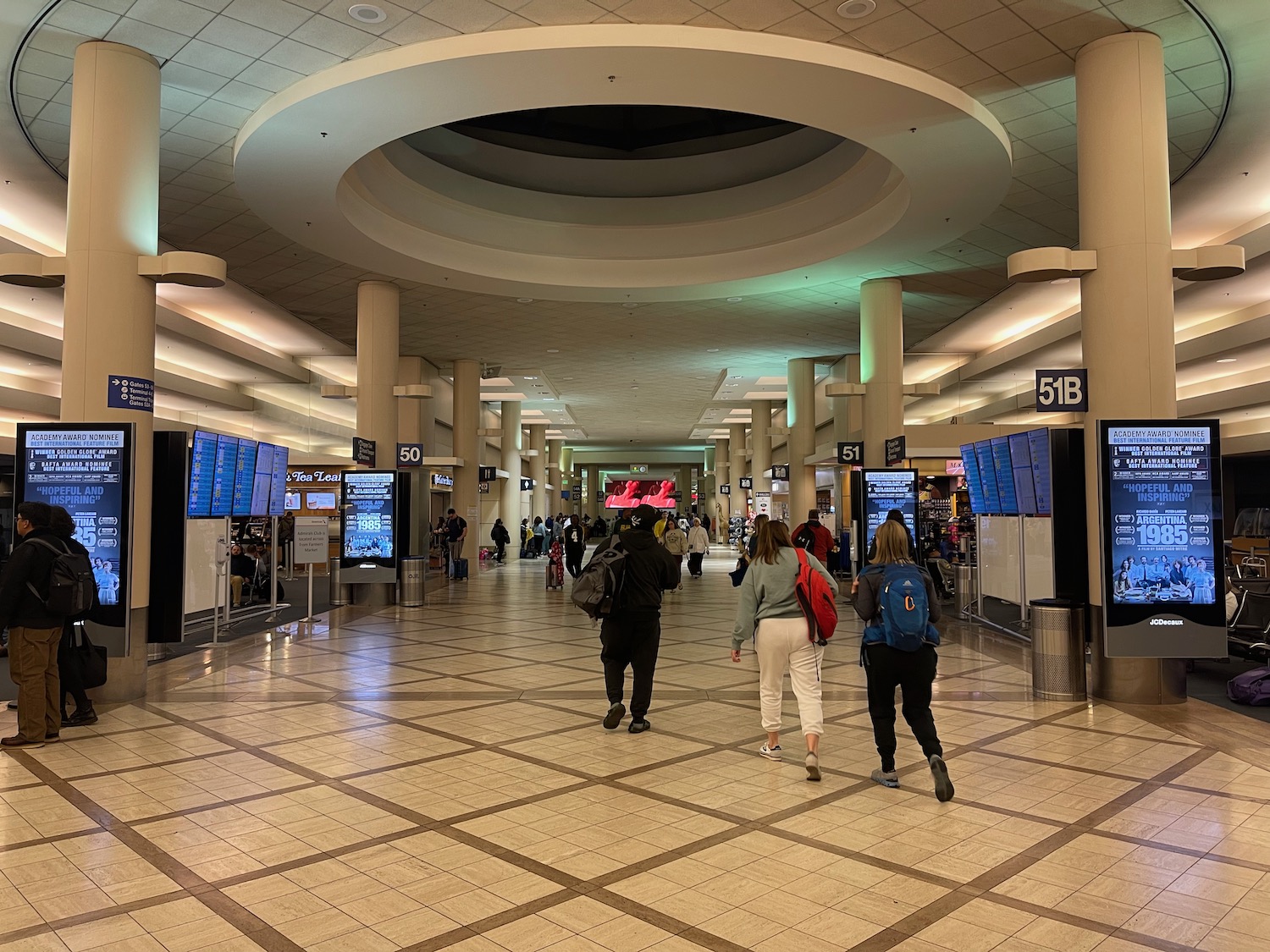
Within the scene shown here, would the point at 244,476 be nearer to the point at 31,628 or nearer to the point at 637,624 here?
the point at 31,628

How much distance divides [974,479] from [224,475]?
9.20 m

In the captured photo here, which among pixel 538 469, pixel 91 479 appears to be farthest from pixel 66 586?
pixel 538 469

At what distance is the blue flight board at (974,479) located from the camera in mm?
11719

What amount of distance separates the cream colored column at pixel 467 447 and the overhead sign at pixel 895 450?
35.7 feet

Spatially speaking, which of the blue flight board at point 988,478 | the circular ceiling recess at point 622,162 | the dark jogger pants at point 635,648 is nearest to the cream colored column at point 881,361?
the circular ceiling recess at point 622,162

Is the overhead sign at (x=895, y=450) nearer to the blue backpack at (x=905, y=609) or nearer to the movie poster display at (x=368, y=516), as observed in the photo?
the movie poster display at (x=368, y=516)

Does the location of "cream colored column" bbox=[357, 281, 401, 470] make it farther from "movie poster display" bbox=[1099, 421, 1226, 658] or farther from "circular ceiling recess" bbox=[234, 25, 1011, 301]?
"movie poster display" bbox=[1099, 421, 1226, 658]

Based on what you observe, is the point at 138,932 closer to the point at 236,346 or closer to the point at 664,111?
the point at 664,111

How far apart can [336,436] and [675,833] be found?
21.6m

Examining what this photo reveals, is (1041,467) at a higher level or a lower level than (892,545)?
higher

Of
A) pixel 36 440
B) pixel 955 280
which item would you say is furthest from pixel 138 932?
pixel 955 280

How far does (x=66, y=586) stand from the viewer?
18.8ft

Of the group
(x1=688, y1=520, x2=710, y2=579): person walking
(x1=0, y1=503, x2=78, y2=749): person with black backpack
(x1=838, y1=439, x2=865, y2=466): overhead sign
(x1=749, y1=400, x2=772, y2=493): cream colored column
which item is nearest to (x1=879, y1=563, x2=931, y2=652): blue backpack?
(x1=0, y1=503, x2=78, y2=749): person with black backpack

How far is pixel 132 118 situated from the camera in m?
7.77
